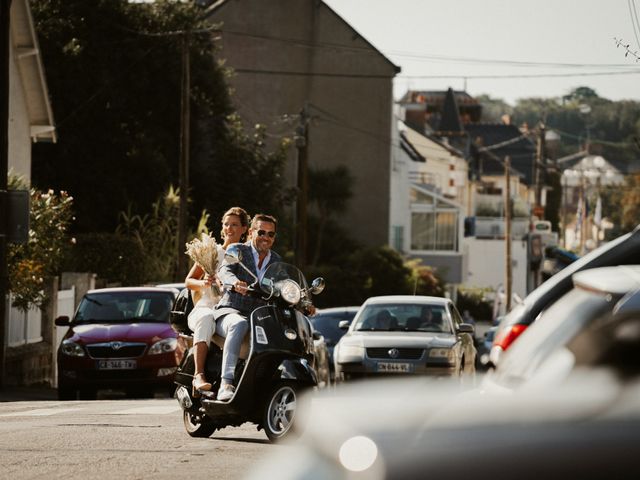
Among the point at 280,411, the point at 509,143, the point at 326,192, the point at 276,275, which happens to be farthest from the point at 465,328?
the point at 509,143

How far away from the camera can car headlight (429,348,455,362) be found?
21266 mm

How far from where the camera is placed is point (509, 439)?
2.54 m

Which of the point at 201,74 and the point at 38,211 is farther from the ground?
the point at 201,74

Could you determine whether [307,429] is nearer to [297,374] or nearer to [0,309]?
[297,374]

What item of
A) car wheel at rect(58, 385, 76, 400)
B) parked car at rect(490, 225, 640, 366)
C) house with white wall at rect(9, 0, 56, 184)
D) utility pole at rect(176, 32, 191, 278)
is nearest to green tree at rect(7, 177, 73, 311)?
car wheel at rect(58, 385, 76, 400)

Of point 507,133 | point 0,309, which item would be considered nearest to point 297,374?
point 0,309

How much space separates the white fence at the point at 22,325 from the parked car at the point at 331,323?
195 inches

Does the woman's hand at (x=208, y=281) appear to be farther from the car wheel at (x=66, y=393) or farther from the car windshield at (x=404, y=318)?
the car windshield at (x=404, y=318)

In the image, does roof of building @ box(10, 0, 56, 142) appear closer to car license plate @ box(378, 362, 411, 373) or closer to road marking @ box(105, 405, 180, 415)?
car license plate @ box(378, 362, 411, 373)

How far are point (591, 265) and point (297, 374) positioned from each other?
3.41 m

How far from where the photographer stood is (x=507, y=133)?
141875 mm

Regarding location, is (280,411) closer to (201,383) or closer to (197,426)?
(201,383)

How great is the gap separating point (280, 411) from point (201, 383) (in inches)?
25.8

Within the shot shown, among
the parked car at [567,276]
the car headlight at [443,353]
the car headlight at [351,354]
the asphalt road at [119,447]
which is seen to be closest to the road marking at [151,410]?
the asphalt road at [119,447]
